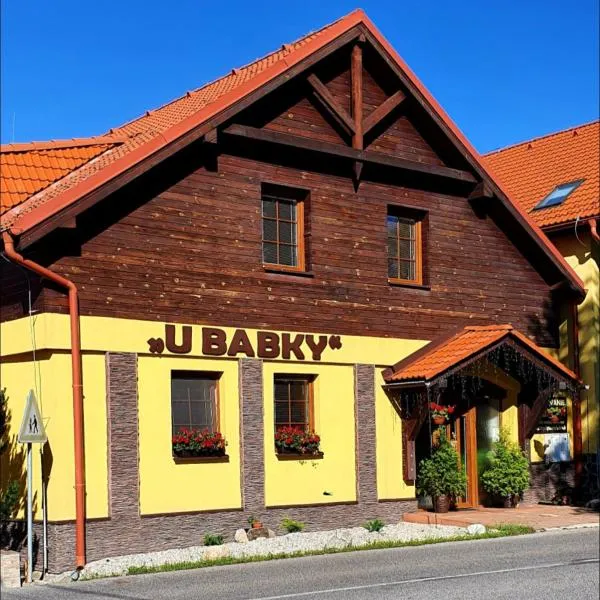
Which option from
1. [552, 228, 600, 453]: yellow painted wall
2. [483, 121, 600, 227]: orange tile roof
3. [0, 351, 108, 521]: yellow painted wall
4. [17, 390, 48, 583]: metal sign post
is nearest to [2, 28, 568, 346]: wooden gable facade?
[552, 228, 600, 453]: yellow painted wall

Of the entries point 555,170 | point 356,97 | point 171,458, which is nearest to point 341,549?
point 171,458

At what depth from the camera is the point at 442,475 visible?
1939cm

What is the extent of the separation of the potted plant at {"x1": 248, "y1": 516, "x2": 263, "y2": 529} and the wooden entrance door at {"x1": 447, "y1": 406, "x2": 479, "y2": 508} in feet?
15.6

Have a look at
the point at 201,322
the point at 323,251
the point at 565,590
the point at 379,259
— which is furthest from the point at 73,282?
the point at 565,590

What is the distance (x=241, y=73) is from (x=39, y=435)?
867 centimetres

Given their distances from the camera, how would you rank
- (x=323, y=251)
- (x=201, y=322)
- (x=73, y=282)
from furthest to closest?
(x=323, y=251) → (x=201, y=322) → (x=73, y=282)

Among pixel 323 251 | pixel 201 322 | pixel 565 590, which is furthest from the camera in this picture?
pixel 323 251

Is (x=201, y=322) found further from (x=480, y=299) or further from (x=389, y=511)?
(x=480, y=299)

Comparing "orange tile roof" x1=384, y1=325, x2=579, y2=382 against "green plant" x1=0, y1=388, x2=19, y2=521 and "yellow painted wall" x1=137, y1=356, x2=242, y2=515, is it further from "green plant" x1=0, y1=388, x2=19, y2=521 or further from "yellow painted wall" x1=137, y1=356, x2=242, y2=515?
"green plant" x1=0, y1=388, x2=19, y2=521

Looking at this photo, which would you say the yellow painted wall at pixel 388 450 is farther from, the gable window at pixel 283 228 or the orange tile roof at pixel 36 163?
the orange tile roof at pixel 36 163

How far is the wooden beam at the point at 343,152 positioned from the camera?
58.3ft

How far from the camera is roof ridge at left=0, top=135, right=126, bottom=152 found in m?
17.8

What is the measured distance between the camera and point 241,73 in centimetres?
2059

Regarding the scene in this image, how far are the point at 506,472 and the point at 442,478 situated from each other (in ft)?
5.49
